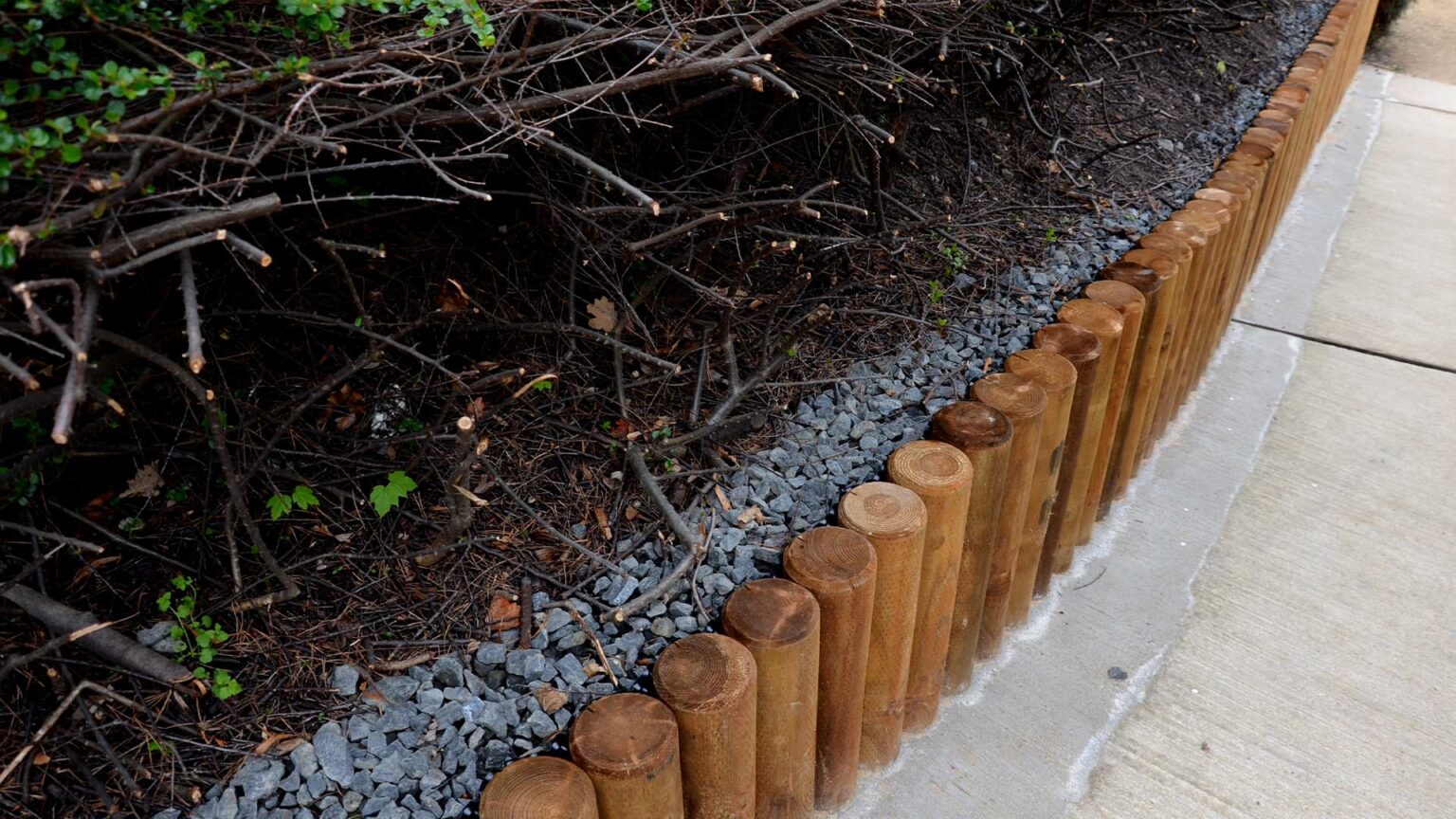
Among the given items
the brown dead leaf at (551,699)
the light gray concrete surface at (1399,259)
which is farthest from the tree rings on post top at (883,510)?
the light gray concrete surface at (1399,259)

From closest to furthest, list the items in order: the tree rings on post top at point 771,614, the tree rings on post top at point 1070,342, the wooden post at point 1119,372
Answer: the tree rings on post top at point 771,614 < the tree rings on post top at point 1070,342 < the wooden post at point 1119,372

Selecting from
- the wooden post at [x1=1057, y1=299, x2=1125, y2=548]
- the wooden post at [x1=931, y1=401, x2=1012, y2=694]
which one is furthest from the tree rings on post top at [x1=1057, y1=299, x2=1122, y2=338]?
the wooden post at [x1=931, y1=401, x2=1012, y2=694]

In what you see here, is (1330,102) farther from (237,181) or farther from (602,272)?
(237,181)

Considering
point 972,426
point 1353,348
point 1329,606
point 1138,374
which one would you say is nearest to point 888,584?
point 972,426

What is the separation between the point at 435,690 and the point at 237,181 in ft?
2.92

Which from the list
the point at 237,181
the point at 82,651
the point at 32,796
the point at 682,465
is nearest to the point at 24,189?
the point at 237,181

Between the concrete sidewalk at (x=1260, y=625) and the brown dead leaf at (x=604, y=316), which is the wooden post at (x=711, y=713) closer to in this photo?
the concrete sidewalk at (x=1260, y=625)

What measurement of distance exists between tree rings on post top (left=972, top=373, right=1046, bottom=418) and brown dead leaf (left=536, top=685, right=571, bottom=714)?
1.21 m

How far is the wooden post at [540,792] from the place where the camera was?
1.43 m

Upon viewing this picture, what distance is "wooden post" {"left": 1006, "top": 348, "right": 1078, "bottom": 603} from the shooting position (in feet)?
7.77

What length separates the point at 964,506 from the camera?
212cm

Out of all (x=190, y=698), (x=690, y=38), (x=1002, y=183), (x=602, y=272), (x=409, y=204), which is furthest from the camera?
(x=1002, y=183)

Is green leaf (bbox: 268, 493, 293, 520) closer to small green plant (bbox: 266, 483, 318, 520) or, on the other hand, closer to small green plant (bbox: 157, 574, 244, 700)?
small green plant (bbox: 266, 483, 318, 520)

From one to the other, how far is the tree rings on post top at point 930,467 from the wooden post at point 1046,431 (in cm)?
32
